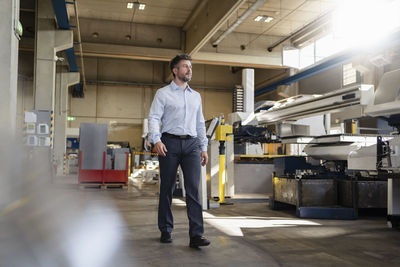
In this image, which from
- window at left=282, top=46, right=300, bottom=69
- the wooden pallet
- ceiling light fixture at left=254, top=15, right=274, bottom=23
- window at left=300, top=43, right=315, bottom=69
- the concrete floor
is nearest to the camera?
the concrete floor

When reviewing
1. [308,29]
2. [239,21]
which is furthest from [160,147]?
[308,29]

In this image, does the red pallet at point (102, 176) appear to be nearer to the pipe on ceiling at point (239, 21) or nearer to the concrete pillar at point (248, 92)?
the concrete pillar at point (248, 92)

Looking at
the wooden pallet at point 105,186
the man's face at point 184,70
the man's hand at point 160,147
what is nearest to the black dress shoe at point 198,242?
the man's hand at point 160,147

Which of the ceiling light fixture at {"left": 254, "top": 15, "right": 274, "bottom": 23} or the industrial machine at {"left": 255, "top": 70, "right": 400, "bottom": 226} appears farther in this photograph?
the ceiling light fixture at {"left": 254, "top": 15, "right": 274, "bottom": 23}

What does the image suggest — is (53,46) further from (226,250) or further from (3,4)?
(226,250)

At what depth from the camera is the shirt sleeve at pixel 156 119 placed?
109 inches

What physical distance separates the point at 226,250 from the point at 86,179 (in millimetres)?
7079

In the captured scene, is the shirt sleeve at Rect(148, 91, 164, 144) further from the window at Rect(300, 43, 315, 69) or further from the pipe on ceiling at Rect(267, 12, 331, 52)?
the window at Rect(300, 43, 315, 69)

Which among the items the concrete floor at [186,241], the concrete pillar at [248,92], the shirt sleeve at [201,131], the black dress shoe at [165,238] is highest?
the concrete pillar at [248,92]

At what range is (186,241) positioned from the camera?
3012 millimetres

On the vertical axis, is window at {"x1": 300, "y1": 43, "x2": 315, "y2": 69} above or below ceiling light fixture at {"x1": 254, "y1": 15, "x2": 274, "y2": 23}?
below

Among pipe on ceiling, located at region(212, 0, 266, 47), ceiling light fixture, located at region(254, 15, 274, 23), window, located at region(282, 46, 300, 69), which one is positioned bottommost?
window, located at region(282, 46, 300, 69)

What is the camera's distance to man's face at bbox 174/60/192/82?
295 centimetres

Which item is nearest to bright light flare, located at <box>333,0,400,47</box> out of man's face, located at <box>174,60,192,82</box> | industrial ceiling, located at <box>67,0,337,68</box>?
industrial ceiling, located at <box>67,0,337,68</box>
